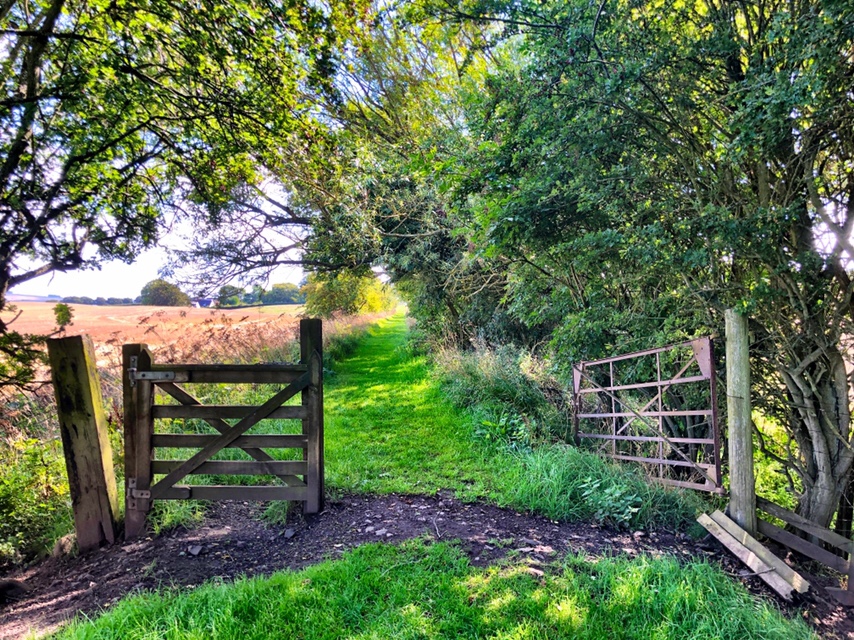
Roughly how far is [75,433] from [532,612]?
4.13 metres

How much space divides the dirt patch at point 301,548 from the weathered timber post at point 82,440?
0.87 feet

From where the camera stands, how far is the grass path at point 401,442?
4867mm

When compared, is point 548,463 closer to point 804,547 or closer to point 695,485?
point 695,485

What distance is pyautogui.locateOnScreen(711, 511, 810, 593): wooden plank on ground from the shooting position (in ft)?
9.57

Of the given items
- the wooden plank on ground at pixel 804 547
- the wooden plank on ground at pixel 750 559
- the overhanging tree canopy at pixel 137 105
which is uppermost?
the overhanging tree canopy at pixel 137 105

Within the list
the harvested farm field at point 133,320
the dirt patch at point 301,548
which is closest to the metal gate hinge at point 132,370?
the harvested farm field at point 133,320

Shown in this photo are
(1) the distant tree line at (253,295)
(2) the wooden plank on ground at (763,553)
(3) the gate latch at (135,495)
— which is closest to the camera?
(2) the wooden plank on ground at (763,553)

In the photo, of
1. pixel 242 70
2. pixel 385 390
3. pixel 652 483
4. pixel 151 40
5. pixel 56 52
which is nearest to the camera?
pixel 56 52

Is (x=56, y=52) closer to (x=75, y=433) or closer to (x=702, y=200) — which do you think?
(x=75, y=433)

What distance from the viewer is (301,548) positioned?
134 inches

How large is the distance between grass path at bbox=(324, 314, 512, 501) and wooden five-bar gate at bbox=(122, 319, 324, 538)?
872 millimetres

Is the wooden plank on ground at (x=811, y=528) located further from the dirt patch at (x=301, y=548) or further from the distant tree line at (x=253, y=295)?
the distant tree line at (x=253, y=295)

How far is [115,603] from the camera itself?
8.69ft

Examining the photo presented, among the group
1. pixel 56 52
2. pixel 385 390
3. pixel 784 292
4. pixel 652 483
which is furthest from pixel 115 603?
pixel 385 390
